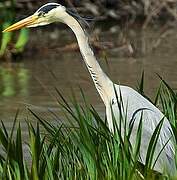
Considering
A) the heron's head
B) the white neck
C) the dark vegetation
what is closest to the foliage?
the dark vegetation

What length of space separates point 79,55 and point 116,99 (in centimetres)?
739

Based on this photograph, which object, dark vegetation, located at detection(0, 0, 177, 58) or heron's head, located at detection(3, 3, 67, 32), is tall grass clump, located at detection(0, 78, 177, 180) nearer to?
heron's head, located at detection(3, 3, 67, 32)

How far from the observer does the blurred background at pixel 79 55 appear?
9.29 metres

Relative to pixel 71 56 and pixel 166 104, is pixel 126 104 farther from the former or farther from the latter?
pixel 71 56

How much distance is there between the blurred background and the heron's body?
1.65 m

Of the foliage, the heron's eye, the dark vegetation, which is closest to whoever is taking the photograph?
the heron's eye

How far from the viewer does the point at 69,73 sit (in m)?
10.6

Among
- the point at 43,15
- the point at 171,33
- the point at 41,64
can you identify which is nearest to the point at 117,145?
the point at 43,15

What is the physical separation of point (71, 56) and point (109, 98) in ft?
22.8

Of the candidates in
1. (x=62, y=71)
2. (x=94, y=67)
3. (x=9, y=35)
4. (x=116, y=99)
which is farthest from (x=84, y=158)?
(x=9, y=35)

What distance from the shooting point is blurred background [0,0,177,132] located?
929 centimetres

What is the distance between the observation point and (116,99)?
15.6ft

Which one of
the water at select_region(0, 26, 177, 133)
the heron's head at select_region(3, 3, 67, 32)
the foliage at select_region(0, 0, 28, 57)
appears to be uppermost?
the heron's head at select_region(3, 3, 67, 32)

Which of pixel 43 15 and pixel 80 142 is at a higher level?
pixel 43 15
